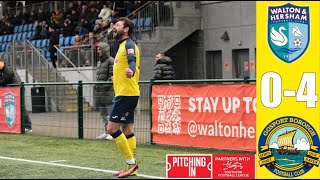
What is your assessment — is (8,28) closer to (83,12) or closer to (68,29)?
(83,12)

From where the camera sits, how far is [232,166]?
307 inches

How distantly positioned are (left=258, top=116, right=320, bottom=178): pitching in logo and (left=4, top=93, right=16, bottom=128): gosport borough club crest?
1087cm

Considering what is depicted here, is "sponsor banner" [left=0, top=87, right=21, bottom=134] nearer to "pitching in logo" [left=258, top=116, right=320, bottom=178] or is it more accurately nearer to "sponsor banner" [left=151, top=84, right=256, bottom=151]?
"sponsor banner" [left=151, top=84, right=256, bottom=151]

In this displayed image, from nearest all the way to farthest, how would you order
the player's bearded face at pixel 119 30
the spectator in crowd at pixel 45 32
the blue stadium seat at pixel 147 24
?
the player's bearded face at pixel 119 30
the blue stadium seat at pixel 147 24
the spectator in crowd at pixel 45 32

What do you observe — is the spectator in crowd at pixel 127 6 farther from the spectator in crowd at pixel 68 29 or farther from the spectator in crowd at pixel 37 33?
the spectator in crowd at pixel 37 33

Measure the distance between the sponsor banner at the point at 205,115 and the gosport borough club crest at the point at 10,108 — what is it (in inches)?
188

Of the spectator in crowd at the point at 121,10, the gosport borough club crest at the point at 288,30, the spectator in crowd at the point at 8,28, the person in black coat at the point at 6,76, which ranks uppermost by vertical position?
the spectator in crowd at the point at 121,10

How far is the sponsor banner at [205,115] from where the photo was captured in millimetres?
11844

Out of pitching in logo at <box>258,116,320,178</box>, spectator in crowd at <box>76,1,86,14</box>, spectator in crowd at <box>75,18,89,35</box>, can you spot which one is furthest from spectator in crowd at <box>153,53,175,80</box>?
spectator in crowd at <box>76,1,86,14</box>

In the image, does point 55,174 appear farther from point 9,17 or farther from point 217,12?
point 9,17

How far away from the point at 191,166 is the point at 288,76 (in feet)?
5.41

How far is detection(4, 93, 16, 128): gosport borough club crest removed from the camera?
1708 centimetres

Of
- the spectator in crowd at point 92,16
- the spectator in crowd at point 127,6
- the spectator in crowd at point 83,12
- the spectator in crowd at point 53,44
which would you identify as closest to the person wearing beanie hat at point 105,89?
the spectator in crowd at point 53,44

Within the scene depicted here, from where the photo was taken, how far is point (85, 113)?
15.6m
